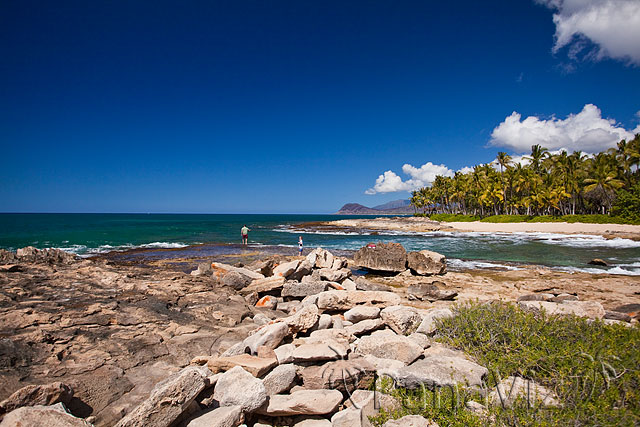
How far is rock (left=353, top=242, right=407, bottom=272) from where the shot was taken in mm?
18516

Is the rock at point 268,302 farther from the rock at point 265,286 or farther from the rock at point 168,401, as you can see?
the rock at point 168,401

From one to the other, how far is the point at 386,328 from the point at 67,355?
6538 mm

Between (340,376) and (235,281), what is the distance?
27.9 feet

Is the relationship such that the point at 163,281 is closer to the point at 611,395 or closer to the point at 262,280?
the point at 262,280

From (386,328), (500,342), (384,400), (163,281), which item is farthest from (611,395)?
(163,281)

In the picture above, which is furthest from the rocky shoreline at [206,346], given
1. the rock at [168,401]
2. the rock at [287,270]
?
the rock at [287,270]

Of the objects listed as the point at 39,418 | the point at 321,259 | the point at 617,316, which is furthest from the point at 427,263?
the point at 39,418

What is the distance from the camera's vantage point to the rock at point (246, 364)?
4.76m

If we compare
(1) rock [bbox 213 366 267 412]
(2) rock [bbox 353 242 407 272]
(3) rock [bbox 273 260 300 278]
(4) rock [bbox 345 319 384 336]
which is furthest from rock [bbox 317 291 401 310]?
(2) rock [bbox 353 242 407 272]

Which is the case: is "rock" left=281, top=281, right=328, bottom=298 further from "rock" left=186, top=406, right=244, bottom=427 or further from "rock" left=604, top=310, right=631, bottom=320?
"rock" left=604, top=310, right=631, bottom=320

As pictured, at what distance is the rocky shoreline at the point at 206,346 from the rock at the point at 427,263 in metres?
5.12

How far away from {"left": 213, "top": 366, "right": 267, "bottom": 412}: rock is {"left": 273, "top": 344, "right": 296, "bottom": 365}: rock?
825 millimetres

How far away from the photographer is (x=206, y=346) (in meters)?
6.83

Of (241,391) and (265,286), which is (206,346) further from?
(265,286)
